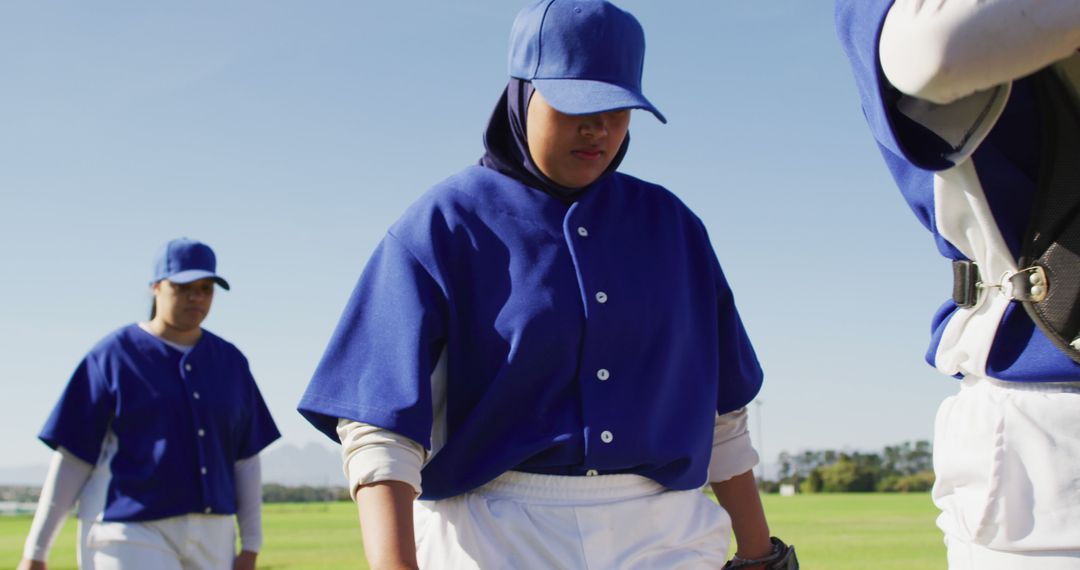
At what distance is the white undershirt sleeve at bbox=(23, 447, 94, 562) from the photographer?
670 cm

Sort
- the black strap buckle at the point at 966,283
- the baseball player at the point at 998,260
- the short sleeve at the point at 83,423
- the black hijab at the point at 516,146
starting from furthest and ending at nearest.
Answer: the short sleeve at the point at 83,423 → the black hijab at the point at 516,146 → the black strap buckle at the point at 966,283 → the baseball player at the point at 998,260

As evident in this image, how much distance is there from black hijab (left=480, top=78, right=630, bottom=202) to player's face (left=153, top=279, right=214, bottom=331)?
4312 mm

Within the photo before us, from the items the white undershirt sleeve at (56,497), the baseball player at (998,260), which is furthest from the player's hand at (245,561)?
the baseball player at (998,260)

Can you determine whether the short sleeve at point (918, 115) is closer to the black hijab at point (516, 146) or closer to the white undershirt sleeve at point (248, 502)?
the black hijab at point (516, 146)

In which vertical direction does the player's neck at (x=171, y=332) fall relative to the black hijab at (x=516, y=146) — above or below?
below

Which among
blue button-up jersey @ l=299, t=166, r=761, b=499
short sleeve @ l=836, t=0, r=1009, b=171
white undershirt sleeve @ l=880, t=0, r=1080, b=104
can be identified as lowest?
blue button-up jersey @ l=299, t=166, r=761, b=499

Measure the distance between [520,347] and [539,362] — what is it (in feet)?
0.17

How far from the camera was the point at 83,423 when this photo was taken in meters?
6.65

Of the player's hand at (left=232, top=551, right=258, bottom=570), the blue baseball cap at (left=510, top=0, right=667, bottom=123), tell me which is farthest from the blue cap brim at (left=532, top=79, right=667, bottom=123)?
the player's hand at (left=232, top=551, right=258, bottom=570)

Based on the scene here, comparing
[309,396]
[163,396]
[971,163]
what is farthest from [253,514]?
[971,163]

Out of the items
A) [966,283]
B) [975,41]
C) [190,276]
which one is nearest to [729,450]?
[966,283]

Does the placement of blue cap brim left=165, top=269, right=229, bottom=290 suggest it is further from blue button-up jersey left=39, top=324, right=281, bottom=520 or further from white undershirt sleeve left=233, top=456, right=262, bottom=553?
white undershirt sleeve left=233, top=456, right=262, bottom=553

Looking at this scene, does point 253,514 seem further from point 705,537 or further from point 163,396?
point 705,537

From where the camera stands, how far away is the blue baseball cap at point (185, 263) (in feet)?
22.6
